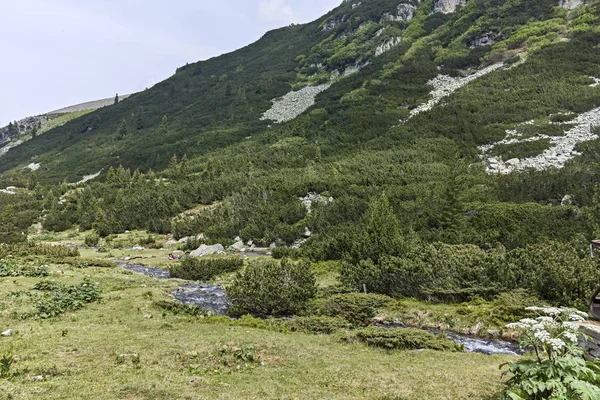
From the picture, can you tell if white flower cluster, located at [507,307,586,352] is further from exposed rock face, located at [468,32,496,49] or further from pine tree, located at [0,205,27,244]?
exposed rock face, located at [468,32,496,49]

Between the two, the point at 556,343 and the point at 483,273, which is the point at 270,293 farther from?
the point at 556,343

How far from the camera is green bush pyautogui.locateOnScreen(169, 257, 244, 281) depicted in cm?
2310

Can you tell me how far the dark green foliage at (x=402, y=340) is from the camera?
38.2ft

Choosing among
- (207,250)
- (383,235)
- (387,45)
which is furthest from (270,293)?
(387,45)

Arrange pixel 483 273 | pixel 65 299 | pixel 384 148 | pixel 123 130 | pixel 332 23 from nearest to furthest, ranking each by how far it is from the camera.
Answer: pixel 65 299, pixel 483 273, pixel 384 148, pixel 123 130, pixel 332 23

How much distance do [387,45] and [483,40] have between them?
788 inches

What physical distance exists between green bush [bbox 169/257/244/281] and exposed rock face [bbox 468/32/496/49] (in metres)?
60.3

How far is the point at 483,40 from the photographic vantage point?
66.9m

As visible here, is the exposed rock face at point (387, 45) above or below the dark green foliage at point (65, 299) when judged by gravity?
above

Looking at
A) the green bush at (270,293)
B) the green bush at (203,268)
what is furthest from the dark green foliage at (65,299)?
the green bush at (203,268)

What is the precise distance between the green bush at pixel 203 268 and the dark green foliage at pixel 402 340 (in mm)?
12744

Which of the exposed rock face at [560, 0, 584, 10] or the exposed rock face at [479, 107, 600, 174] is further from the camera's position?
the exposed rock face at [560, 0, 584, 10]

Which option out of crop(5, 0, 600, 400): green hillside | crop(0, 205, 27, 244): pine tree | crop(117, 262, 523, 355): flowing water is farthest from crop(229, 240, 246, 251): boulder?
crop(0, 205, 27, 244): pine tree

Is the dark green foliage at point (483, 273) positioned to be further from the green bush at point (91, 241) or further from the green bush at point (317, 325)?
Answer: the green bush at point (91, 241)
